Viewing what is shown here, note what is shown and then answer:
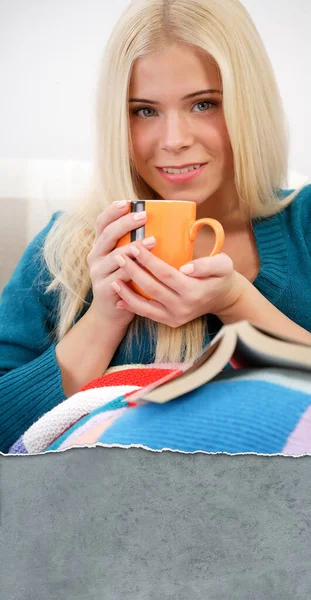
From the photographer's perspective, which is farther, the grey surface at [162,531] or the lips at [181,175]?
the lips at [181,175]

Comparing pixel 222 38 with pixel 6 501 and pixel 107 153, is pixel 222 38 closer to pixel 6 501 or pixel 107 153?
pixel 107 153

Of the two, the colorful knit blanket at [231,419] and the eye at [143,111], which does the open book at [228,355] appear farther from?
the eye at [143,111]

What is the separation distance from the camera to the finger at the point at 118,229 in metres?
0.45

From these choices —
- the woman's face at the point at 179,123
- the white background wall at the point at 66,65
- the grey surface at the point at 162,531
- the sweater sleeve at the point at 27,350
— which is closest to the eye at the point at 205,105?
the woman's face at the point at 179,123

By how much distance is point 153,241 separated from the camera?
1.47 ft

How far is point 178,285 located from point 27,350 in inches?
9.3

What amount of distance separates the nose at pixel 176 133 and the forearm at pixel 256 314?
13 cm

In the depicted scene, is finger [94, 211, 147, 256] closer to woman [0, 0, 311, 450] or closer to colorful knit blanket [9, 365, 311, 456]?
woman [0, 0, 311, 450]

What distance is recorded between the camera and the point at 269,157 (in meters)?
0.64

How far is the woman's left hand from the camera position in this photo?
0.44m

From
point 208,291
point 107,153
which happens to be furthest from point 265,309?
point 107,153

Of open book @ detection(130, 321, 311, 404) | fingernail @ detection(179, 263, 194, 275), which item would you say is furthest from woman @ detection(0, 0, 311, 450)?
open book @ detection(130, 321, 311, 404)

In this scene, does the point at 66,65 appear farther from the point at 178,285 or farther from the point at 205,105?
the point at 178,285

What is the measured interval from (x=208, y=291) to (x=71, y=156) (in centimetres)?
33
